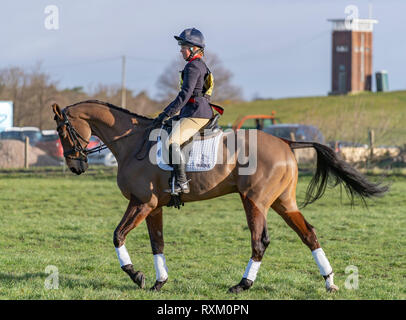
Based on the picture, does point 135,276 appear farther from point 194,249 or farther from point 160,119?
point 194,249

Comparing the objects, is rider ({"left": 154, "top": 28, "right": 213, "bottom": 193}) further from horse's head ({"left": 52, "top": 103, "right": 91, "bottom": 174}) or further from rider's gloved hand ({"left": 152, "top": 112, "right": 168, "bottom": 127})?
horse's head ({"left": 52, "top": 103, "right": 91, "bottom": 174})

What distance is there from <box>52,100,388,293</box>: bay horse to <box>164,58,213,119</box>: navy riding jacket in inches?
18.9

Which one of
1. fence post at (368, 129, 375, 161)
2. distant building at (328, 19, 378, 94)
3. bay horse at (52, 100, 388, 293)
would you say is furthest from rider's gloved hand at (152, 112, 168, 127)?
distant building at (328, 19, 378, 94)

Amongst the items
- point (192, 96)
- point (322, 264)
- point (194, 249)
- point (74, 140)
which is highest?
point (192, 96)

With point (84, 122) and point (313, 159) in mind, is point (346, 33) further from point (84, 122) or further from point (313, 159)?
point (84, 122)

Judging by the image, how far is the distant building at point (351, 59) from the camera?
94312mm

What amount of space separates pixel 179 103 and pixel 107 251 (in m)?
4.57

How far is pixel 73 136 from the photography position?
8.55m

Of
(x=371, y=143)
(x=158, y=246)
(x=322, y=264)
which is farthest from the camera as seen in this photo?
(x=371, y=143)

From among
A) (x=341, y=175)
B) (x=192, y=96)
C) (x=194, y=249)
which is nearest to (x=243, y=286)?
(x=341, y=175)

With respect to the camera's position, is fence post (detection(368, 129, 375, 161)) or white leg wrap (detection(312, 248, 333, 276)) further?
fence post (detection(368, 129, 375, 161))

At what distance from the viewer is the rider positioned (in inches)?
314

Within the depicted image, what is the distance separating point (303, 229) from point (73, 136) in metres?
3.08

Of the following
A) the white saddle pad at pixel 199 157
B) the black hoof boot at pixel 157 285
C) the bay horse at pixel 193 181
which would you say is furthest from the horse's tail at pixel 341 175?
the black hoof boot at pixel 157 285
